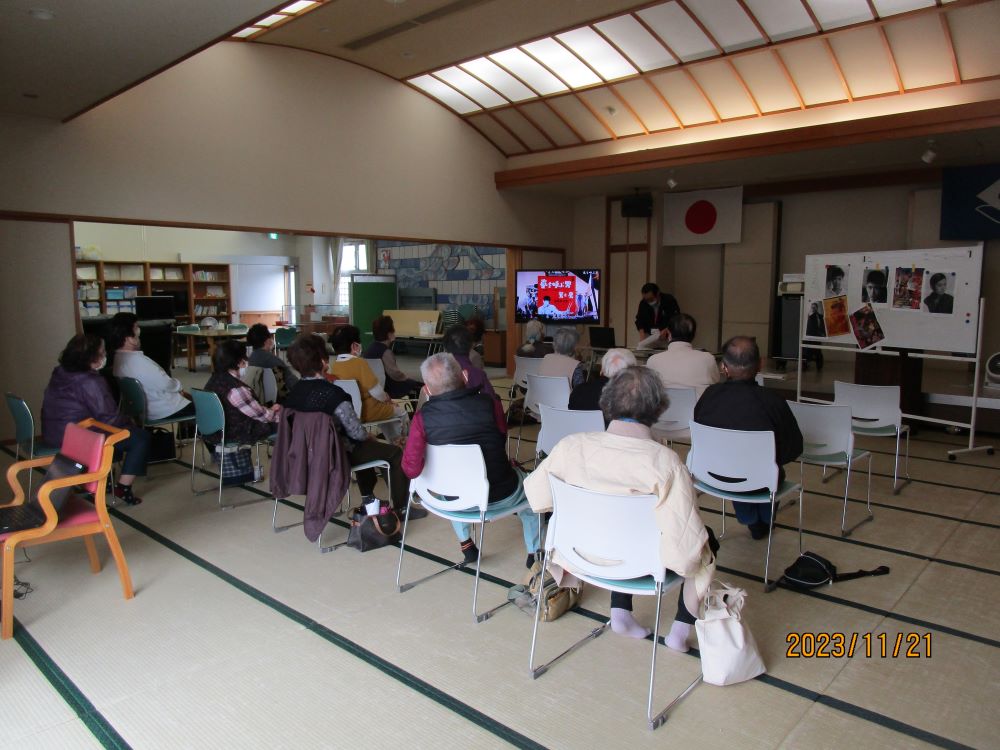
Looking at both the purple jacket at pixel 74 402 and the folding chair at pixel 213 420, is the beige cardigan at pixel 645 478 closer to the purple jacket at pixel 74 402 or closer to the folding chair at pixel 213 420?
the folding chair at pixel 213 420

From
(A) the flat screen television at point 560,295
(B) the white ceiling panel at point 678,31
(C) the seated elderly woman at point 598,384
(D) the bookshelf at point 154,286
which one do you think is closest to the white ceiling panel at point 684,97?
(B) the white ceiling panel at point 678,31

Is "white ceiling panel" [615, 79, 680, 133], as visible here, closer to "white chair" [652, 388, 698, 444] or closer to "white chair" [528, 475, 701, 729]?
"white chair" [652, 388, 698, 444]

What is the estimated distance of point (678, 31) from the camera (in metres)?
7.34

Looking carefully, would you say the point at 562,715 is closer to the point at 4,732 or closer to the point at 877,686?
the point at 877,686

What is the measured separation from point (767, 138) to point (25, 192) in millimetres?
7507

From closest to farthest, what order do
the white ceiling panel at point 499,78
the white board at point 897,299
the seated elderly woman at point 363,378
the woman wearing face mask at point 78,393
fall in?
the woman wearing face mask at point 78,393 < the seated elderly woman at point 363,378 < the white board at point 897,299 < the white ceiling panel at point 499,78

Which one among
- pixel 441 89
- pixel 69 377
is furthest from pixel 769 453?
pixel 441 89

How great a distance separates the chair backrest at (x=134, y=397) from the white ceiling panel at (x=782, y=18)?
6.50 meters

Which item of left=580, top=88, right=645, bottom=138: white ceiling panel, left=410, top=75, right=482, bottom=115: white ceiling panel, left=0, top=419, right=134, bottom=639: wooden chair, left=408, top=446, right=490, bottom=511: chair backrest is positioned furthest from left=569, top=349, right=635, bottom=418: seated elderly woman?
left=410, top=75, right=482, bottom=115: white ceiling panel

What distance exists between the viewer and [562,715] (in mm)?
2367

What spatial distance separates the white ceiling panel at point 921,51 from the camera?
6418mm

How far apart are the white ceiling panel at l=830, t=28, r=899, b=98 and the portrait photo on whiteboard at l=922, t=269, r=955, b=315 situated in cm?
238

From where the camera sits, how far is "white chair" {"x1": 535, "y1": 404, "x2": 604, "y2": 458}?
3.87 m

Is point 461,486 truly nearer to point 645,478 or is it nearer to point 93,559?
point 645,478
